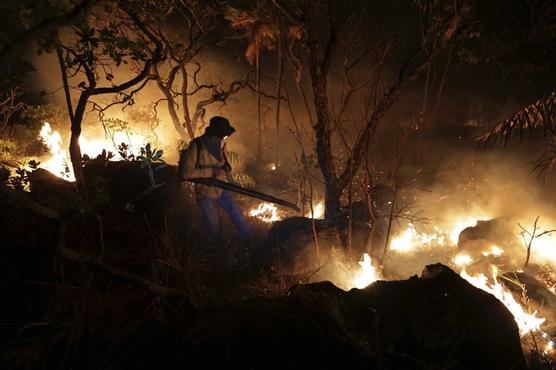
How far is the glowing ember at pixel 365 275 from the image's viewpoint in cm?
655

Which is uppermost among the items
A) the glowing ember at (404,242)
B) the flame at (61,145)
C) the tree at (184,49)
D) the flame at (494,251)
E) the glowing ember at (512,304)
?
the tree at (184,49)

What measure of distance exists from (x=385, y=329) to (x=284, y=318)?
3.33ft

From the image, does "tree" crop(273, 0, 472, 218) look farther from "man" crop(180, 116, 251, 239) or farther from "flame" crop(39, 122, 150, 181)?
"flame" crop(39, 122, 150, 181)

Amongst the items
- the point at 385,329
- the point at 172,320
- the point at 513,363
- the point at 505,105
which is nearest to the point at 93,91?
the point at 172,320

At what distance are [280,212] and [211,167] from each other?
3.52 m

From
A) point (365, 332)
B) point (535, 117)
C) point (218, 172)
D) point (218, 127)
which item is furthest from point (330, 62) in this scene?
point (365, 332)

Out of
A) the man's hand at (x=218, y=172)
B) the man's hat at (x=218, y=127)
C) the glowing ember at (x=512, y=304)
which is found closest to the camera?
the glowing ember at (x=512, y=304)

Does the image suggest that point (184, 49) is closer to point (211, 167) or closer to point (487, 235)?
point (211, 167)

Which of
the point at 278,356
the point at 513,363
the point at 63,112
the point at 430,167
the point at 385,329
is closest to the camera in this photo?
the point at 278,356

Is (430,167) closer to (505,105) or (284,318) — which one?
(505,105)

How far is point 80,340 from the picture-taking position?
11.2 feet

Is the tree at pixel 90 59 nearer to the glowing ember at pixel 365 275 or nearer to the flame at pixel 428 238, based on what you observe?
the glowing ember at pixel 365 275

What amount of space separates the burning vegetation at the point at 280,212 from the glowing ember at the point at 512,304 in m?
0.04

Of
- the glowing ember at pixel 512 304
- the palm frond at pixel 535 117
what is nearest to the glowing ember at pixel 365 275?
the glowing ember at pixel 512 304
